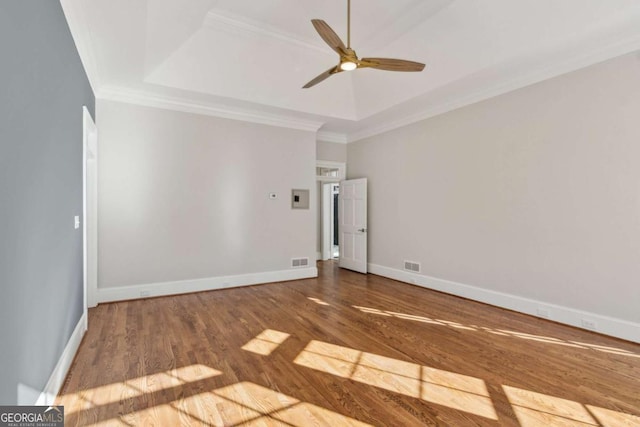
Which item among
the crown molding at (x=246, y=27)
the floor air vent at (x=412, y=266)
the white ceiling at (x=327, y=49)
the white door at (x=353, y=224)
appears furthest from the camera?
the white door at (x=353, y=224)

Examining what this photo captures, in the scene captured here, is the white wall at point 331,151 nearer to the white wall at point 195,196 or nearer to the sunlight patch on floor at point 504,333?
the white wall at point 195,196

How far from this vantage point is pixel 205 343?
3.12 meters

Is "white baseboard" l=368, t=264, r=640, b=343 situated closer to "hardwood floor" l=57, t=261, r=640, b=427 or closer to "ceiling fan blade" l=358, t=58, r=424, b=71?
"hardwood floor" l=57, t=261, r=640, b=427

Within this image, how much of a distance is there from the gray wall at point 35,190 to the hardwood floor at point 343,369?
2.04 feet

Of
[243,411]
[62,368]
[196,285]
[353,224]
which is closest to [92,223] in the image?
[196,285]

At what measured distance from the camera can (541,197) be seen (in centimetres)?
391

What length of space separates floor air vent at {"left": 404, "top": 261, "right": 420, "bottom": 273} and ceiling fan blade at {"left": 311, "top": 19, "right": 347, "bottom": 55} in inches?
156

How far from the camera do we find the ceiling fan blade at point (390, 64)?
3004 mm

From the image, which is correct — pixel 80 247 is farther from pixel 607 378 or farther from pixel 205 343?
pixel 607 378

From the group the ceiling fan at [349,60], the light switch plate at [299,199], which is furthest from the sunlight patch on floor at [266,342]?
the light switch plate at [299,199]

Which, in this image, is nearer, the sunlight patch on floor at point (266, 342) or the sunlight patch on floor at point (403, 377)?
the sunlight patch on floor at point (403, 377)

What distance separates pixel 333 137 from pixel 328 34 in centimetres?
446

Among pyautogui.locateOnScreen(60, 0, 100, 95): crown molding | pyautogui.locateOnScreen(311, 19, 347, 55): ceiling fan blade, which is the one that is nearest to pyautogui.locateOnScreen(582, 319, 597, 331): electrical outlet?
pyautogui.locateOnScreen(311, 19, 347, 55): ceiling fan blade

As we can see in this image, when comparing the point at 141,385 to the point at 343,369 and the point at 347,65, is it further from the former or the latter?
the point at 347,65
